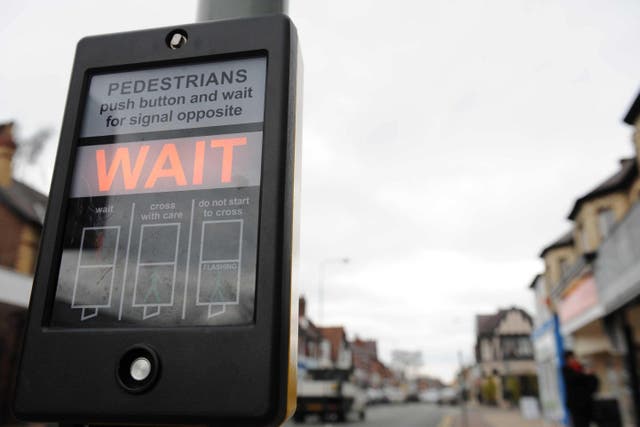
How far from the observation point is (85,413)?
41.3 inches

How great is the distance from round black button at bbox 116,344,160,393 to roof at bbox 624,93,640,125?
15.8 meters

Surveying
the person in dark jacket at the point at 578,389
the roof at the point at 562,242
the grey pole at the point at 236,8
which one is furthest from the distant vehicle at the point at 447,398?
the grey pole at the point at 236,8

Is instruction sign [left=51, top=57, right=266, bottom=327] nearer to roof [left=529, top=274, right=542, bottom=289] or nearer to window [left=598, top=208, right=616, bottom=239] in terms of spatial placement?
window [left=598, top=208, right=616, bottom=239]

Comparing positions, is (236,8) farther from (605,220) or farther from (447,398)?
(447,398)

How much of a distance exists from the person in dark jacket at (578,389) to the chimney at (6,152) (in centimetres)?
1828

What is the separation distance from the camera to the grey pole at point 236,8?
153 cm

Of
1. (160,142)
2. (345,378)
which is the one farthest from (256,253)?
(345,378)

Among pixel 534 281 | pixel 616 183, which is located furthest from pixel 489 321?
pixel 616 183

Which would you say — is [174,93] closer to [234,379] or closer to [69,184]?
[69,184]

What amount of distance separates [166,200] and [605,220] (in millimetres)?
23358

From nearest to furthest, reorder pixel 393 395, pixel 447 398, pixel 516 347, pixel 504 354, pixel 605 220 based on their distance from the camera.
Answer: pixel 605 220, pixel 447 398, pixel 504 354, pixel 516 347, pixel 393 395

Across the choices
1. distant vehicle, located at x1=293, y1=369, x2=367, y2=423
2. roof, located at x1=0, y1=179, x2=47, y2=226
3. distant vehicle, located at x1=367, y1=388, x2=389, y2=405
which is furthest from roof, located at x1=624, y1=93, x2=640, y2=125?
distant vehicle, located at x1=367, y1=388, x2=389, y2=405

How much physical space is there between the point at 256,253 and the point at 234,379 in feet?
0.83

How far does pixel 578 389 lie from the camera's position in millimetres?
9430
